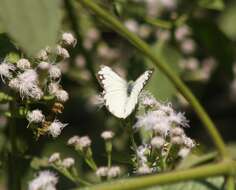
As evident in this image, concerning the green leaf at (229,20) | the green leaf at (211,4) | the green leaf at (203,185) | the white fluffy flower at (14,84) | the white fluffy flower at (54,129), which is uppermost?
the green leaf at (229,20)

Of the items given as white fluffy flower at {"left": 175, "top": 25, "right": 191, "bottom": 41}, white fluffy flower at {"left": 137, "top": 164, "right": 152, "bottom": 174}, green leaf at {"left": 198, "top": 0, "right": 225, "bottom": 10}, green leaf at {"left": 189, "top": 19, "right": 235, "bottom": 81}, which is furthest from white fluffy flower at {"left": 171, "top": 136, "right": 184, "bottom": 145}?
white fluffy flower at {"left": 175, "top": 25, "right": 191, "bottom": 41}

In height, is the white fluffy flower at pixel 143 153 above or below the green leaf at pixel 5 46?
below

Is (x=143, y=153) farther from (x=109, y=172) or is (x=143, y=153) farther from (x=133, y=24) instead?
(x=133, y=24)

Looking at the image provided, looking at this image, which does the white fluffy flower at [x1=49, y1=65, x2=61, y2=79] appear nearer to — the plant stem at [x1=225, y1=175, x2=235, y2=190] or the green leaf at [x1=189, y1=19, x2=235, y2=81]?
the plant stem at [x1=225, y1=175, x2=235, y2=190]

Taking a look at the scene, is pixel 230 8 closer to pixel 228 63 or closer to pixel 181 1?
pixel 181 1

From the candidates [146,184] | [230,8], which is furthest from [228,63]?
[146,184]

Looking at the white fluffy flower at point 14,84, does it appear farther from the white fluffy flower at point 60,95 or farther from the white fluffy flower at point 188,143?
the white fluffy flower at point 188,143

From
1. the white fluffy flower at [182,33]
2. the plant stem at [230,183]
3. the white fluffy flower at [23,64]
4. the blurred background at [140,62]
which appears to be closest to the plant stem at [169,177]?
A: the plant stem at [230,183]
